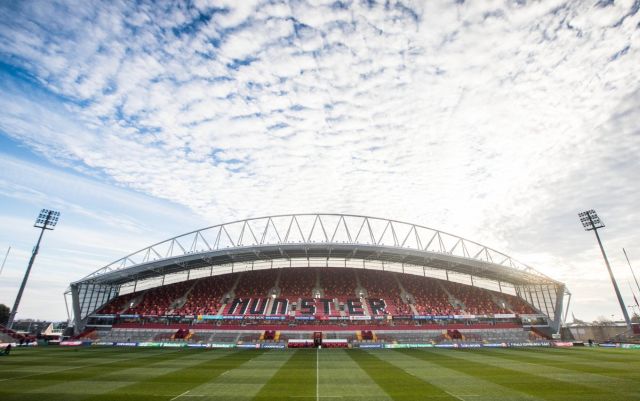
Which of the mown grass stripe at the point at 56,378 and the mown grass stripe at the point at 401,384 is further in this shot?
the mown grass stripe at the point at 56,378

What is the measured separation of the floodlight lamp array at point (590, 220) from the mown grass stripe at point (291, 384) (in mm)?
49530

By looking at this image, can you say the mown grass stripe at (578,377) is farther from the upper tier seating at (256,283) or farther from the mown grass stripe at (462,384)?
the upper tier seating at (256,283)

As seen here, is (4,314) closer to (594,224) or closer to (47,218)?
(47,218)

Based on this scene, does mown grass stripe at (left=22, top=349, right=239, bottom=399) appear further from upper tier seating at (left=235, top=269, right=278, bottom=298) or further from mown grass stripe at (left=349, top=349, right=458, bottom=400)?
upper tier seating at (left=235, top=269, right=278, bottom=298)

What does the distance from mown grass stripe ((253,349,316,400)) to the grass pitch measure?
5cm

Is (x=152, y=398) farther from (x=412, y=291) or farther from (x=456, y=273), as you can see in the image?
(x=456, y=273)

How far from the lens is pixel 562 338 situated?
46062 millimetres

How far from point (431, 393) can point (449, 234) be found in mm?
37270

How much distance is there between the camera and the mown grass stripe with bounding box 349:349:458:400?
508 inches

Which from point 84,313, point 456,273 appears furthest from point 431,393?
point 84,313

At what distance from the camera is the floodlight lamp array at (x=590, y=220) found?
44906 millimetres

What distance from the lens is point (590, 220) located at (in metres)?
45.3

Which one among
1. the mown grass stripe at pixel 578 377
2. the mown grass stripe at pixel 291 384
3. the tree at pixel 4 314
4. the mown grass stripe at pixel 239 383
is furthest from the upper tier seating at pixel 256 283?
the tree at pixel 4 314

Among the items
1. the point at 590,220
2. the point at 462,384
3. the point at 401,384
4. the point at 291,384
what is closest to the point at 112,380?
the point at 291,384
